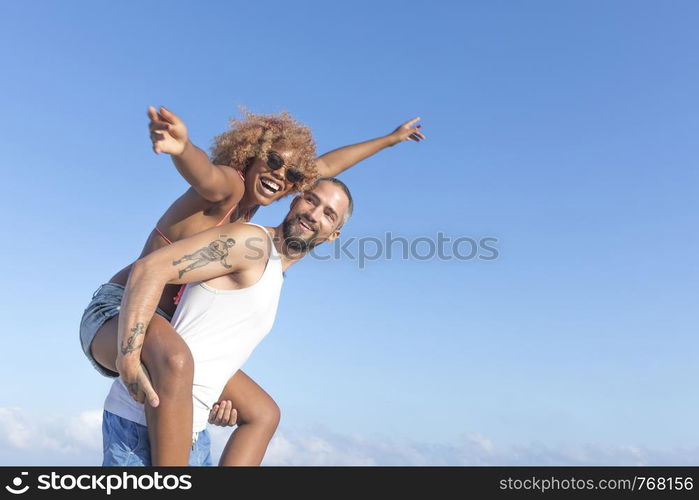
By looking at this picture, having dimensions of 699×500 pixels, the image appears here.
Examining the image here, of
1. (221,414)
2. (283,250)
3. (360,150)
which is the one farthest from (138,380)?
(360,150)

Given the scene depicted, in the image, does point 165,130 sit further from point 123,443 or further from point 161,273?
point 123,443

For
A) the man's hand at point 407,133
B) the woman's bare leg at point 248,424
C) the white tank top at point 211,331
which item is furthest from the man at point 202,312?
the man's hand at point 407,133

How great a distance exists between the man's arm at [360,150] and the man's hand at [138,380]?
9.05 feet

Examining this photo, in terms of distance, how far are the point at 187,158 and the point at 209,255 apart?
2.15 feet

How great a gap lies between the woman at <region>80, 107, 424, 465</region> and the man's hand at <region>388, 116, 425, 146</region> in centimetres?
210

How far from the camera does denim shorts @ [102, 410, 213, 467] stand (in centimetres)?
438

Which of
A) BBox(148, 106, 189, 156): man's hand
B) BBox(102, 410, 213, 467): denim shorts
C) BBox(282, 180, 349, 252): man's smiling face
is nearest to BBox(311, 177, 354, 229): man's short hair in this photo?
BBox(282, 180, 349, 252): man's smiling face

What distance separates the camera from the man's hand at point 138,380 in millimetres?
4155

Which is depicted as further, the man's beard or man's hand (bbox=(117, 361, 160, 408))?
the man's beard

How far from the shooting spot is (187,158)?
4398 millimetres

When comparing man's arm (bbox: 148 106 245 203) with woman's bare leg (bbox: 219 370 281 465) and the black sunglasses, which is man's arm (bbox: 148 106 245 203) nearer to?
the black sunglasses
